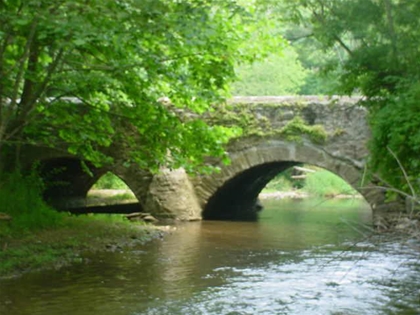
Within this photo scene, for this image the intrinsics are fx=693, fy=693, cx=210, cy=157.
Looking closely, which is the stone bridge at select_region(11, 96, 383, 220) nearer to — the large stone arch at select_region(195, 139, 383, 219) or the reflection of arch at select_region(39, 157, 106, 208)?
the large stone arch at select_region(195, 139, 383, 219)

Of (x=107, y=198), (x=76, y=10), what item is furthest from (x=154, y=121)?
(x=107, y=198)

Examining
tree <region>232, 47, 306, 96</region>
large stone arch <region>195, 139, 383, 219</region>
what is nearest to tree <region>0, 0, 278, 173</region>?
large stone arch <region>195, 139, 383, 219</region>

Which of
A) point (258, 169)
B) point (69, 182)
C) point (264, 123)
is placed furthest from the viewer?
point (69, 182)

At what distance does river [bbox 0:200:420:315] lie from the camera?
22.3ft

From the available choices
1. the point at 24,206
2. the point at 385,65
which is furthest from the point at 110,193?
the point at 385,65

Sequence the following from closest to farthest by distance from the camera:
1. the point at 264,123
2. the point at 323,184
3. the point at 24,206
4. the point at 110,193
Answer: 1. the point at 24,206
2. the point at 264,123
3. the point at 110,193
4. the point at 323,184

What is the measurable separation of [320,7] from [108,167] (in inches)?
271

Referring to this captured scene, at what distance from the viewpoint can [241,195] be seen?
1870 cm

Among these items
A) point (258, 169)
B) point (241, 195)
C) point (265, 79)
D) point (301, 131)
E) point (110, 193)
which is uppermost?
point (265, 79)

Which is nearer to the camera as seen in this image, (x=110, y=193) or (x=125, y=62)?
(x=125, y=62)

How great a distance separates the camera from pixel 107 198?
872 inches

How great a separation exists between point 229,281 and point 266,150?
22.8ft

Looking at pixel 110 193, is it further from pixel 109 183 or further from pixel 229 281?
pixel 229 281

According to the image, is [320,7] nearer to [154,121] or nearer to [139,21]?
[154,121]
